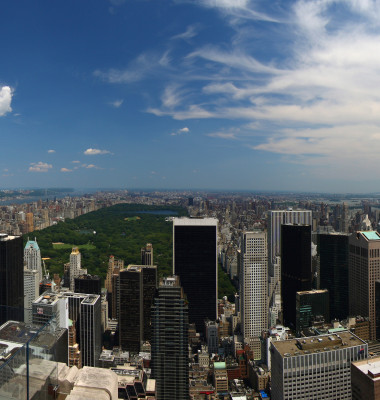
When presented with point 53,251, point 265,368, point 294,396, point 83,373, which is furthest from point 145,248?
point 83,373

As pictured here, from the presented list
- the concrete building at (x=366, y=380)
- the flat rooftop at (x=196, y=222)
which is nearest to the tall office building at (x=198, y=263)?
the flat rooftop at (x=196, y=222)

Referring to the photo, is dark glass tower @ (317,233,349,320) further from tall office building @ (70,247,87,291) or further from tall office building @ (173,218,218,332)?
tall office building @ (70,247,87,291)

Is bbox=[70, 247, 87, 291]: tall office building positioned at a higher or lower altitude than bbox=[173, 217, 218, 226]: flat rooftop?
lower

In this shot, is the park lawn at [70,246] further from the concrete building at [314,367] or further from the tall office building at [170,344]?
the concrete building at [314,367]

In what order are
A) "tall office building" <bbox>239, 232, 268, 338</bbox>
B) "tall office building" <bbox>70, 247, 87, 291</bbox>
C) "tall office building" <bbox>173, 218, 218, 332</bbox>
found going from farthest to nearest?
"tall office building" <bbox>70, 247, 87, 291</bbox> → "tall office building" <bbox>173, 218, 218, 332</bbox> → "tall office building" <bbox>239, 232, 268, 338</bbox>

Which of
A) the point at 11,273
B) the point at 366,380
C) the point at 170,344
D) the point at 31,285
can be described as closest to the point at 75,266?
the point at 31,285

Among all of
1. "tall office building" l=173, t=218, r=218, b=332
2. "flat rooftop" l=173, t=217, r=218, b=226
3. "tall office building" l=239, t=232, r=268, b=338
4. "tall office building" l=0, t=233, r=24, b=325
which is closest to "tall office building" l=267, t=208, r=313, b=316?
"tall office building" l=239, t=232, r=268, b=338

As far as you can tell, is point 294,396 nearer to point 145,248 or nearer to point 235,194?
point 145,248

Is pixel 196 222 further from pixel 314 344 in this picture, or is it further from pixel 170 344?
pixel 314 344
